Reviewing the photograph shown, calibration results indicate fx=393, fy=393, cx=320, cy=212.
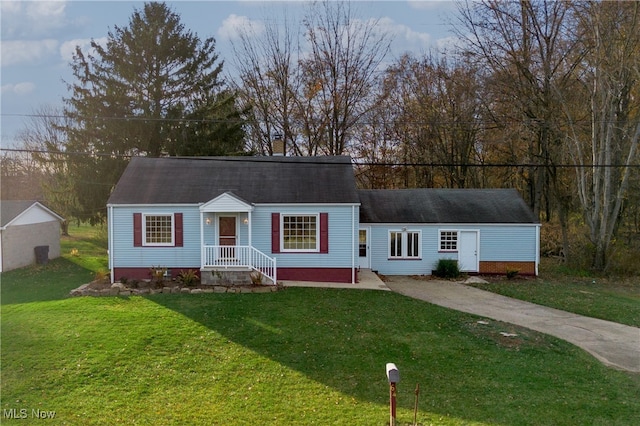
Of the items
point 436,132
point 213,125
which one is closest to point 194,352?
point 213,125

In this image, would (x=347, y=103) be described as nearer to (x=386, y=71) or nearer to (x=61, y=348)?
(x=386, y=71)

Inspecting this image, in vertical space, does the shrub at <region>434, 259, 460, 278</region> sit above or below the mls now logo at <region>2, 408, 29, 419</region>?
above

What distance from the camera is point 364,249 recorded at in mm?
16625

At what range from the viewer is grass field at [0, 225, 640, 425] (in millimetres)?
5590

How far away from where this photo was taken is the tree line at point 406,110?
59.5ft

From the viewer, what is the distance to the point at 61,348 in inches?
296

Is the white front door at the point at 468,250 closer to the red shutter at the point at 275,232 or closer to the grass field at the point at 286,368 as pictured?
the grass field at the point at 286,368

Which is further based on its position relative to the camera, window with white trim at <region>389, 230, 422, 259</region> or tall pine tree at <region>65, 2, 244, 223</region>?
tall pine tree at <region>65, 2, 244, 223</region>

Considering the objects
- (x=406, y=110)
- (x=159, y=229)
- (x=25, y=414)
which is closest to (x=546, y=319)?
(x=25, y=414)

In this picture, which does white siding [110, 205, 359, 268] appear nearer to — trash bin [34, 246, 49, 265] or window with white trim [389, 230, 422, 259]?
window with white trim [389, 230, 422, 259]

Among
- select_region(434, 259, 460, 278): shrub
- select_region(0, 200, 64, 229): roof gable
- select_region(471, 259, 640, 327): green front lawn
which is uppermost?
select_region(0, 200, 64, 229): roof gable

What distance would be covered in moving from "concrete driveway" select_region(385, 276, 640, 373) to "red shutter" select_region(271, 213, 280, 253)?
A: 4.27m

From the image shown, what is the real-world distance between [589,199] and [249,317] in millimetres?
18574

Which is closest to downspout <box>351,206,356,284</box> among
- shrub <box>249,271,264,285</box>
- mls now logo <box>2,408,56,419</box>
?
shrub <box>249,271,264,285</box>
